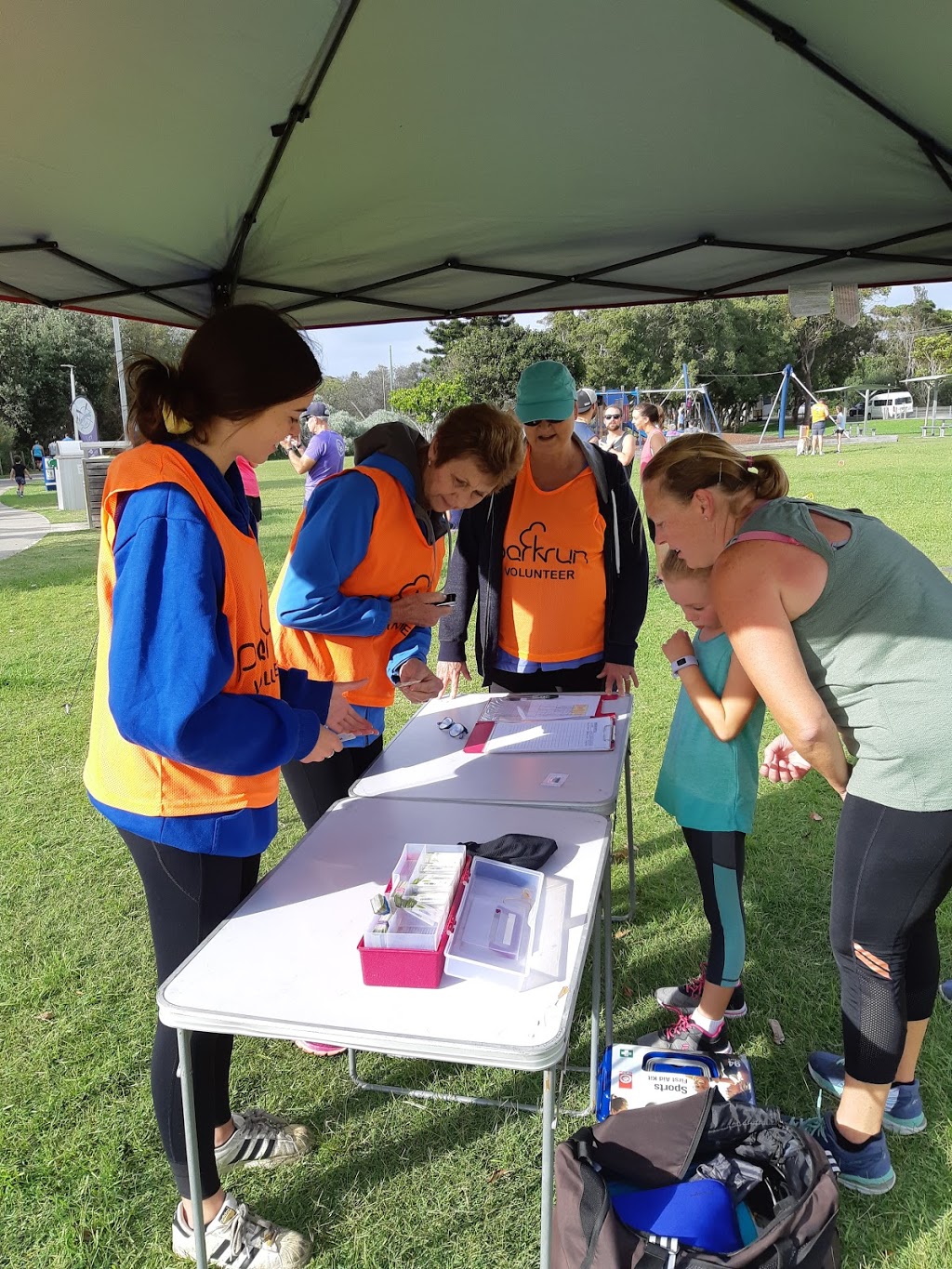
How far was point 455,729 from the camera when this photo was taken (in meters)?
2.30

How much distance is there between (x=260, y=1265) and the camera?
1.61 m

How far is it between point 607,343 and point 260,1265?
41445 millimetres

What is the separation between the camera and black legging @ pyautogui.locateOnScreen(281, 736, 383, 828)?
2.16 metres

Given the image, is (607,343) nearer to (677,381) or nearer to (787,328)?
(677,381)

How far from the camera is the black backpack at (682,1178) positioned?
3.92 feet

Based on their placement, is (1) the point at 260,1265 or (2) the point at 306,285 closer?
(1) the point at 260,1265

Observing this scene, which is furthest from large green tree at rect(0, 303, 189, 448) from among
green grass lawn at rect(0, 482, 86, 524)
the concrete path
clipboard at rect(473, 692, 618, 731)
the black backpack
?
the black backpack

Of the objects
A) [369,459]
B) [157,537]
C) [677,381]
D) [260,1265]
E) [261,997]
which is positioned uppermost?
[677,381]

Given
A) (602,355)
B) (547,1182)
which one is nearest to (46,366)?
(602,355)

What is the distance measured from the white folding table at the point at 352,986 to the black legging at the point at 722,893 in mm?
462

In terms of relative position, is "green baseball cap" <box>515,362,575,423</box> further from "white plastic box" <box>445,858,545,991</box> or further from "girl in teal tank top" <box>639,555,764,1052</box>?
"white plastic box" <box>445,858,545,991</box>

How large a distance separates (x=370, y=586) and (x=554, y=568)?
70cm

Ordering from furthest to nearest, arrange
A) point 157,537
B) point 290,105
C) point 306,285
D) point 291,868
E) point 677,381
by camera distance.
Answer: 1. point 677,381
2. point 306,285
3. point 290,105
4. point 291,868
5. point 157,537

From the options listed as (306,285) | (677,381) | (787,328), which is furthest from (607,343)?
(306,285)
